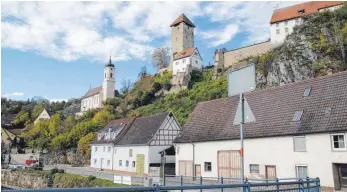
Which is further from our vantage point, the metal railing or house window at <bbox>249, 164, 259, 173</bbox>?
house window at <bbox>249, 164, 259, 173</bbox>

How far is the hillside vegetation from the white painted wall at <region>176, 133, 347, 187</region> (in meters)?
19.9

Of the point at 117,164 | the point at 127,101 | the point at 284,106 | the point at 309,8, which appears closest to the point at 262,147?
the point at 284,106

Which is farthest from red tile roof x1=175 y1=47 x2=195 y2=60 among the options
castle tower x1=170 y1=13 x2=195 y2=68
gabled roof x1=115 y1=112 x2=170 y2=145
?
gabled roof x1=115 y1=112 x2=170 y2=145

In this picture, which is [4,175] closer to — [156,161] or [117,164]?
[117,164]

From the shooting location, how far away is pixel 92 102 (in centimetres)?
9988

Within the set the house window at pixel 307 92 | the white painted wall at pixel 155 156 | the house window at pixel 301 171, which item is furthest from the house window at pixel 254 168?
the white painted wall at pixel 155 156

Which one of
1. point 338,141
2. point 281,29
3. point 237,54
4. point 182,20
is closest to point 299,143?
point 338,141

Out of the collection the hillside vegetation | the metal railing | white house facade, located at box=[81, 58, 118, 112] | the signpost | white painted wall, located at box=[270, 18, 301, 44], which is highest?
white painted wall, located at box=[270, 18, 301, 44]

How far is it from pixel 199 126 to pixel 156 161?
8.52 m

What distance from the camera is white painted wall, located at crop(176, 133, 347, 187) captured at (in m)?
17.1

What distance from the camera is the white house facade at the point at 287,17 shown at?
61.6m

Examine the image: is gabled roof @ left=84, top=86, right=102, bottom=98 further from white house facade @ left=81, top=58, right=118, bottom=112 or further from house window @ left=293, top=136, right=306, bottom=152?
house window @ left=293, top=136, right=306, bottom=152

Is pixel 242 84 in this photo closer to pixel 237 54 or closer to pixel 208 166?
pixel 208 166

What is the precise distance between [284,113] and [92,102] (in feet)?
282
